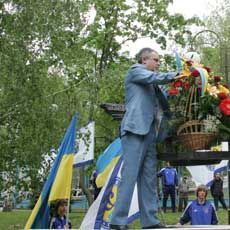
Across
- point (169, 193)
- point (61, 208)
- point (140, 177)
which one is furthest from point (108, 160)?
point (169, 193)

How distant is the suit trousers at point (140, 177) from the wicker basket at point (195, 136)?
330 millimetres

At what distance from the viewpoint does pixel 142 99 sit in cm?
583

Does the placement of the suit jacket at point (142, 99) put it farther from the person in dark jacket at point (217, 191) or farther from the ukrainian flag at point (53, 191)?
the person in dark jacket at point (217, 191)

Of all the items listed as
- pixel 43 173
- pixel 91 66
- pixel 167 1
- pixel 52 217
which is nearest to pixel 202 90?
pixel 52 217

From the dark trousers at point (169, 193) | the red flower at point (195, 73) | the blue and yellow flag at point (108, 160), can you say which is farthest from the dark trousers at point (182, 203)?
the red flower at point (195, 73)

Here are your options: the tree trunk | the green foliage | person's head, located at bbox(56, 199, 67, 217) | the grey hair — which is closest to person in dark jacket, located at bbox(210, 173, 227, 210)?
the tree trunk

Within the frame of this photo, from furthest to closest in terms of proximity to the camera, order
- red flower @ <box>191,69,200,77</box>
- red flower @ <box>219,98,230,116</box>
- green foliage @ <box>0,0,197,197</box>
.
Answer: green foliage @ <box>0,0,197,197</box> < red flower @ <box>191,69,200,77</box> < red flower @ <box>219,98,230,116</box>

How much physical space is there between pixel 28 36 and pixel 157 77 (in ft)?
25.4

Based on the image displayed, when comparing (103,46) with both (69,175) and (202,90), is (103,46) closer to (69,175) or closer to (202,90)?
(69,175)

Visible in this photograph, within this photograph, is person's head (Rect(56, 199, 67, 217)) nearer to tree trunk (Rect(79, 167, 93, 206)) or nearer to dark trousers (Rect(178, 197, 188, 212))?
dark trousers (Rect(178, 197, 188, 212))

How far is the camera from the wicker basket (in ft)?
18.5

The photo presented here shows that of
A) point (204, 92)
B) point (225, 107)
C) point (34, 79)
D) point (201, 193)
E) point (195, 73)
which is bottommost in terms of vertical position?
point (201, 193)

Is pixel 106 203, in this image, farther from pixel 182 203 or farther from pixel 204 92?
pixel 182 203

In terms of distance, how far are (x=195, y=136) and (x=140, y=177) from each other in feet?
2.15
